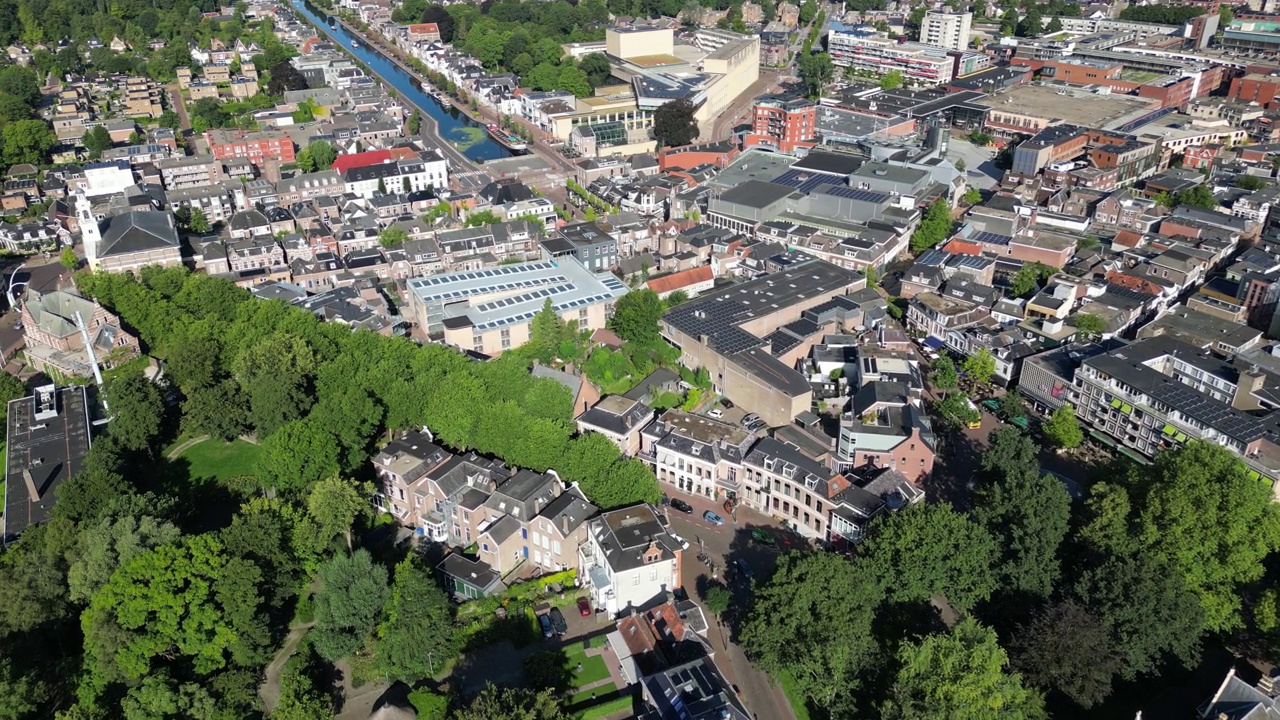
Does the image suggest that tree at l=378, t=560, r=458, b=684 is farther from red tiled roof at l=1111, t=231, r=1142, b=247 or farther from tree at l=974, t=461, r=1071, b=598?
red tiled roof at l=1111, t=231, r=1142, b=247

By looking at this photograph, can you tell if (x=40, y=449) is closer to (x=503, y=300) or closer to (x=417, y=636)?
(x=417, y=636)

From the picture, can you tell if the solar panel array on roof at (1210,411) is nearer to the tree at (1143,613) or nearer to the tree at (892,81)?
the tree at (1143,613)

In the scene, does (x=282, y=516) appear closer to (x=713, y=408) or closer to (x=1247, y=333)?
(x=713, y=408)

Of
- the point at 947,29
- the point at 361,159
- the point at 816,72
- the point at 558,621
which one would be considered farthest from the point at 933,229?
the point at 947,29

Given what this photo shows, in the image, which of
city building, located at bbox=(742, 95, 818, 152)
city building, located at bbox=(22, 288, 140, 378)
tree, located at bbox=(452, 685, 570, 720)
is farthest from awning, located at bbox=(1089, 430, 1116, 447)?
city building, located at bbox=(22, 288, 140, 378)

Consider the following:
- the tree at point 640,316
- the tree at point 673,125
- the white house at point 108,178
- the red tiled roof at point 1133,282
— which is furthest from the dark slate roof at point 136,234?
the red tiled roof at point 1133,282

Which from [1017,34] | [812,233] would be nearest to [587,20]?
[1017,34]
